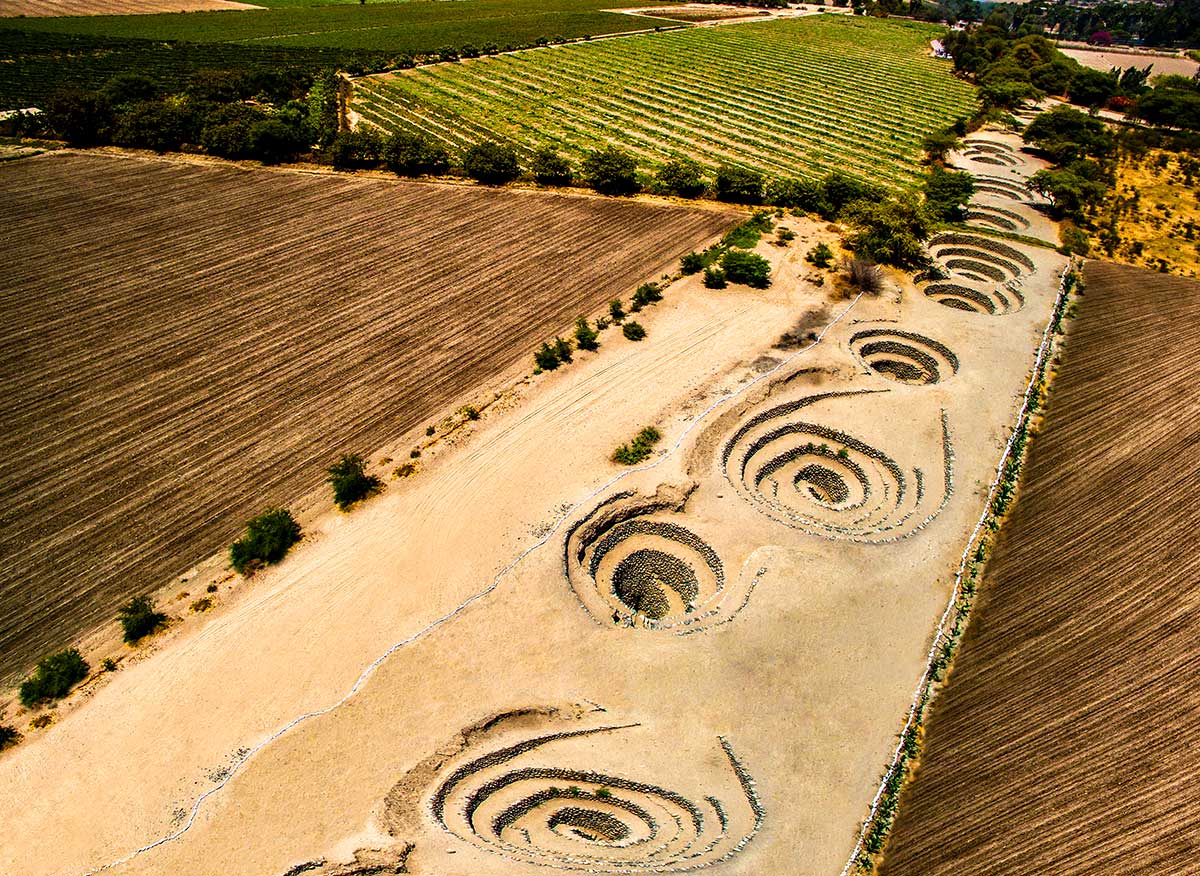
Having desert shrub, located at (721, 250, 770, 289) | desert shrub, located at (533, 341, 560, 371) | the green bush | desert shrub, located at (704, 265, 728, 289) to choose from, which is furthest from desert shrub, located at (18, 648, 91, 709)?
desert shrub, located at (721, 250, 770, 289)

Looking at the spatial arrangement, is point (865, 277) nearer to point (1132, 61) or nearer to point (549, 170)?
point (549, 170)

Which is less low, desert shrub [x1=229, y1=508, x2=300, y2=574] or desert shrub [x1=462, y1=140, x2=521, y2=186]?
desert shrub [x1=462, y1=140, x2=521, y2=186]

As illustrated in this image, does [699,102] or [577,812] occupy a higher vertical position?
[699,102]

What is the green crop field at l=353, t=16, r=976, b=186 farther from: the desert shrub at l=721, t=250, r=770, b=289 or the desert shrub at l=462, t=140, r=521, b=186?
the desert shrub at l=721, t=250, r=770, b=289

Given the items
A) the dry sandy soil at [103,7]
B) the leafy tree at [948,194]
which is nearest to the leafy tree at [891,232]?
the leafy tree at [948,194]

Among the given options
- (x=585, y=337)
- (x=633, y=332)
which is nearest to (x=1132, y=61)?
(x=633, y=332)
